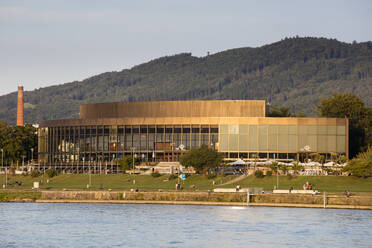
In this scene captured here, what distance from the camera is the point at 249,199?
336 feet

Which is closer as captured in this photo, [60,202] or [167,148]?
[60,202]

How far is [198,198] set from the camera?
105000 mm

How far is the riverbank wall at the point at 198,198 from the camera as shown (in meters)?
99.6

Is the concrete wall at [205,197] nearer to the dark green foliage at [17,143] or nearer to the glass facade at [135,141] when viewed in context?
the glass facade at [135,141]

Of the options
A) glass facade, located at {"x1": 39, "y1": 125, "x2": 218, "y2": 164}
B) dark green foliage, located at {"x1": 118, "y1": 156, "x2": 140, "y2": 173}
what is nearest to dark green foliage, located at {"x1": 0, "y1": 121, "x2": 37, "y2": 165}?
glass facade, located at {"x1": 39, "y1": 125, "x2": 218, "y2": 164}

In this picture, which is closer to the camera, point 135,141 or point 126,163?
point 126,163

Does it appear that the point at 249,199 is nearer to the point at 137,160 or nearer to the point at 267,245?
the point at 267,245

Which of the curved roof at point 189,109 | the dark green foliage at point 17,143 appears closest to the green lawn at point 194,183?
the curved roof at point 189,109

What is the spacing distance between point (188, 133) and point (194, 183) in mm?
39610

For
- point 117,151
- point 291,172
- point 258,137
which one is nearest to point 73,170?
point 117,151

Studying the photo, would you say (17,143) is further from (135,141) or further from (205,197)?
(205,197)

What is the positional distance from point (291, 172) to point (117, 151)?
153 ft

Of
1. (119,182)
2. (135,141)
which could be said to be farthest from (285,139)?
(119,182)

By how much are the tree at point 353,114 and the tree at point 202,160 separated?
4831cm
